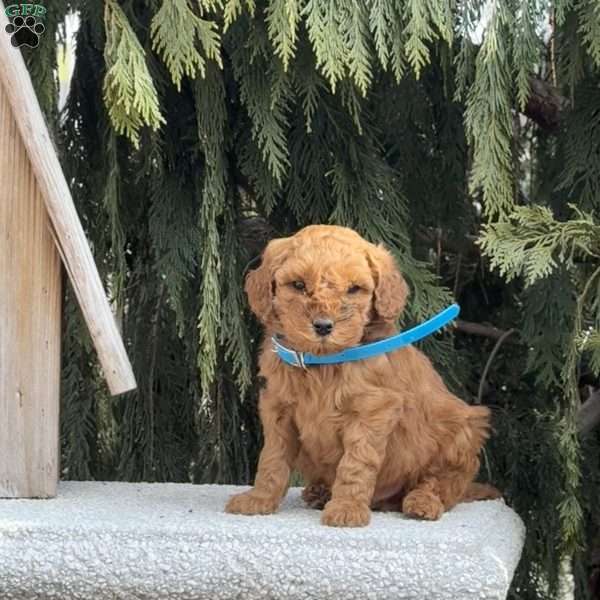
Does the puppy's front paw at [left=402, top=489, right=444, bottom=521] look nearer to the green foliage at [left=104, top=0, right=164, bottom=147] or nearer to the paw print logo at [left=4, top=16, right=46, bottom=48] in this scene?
the green foliage at [left=104, top=0, right=164, bottom=147]

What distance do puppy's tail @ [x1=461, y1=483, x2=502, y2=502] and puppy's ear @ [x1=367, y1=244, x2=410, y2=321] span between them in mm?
564

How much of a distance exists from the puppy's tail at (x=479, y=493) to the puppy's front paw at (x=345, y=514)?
1.47 feet

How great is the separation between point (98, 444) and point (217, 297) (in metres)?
0.78

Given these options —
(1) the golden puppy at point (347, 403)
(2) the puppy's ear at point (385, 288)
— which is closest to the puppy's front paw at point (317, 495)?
(1) the golden puppy at point (347, 403)

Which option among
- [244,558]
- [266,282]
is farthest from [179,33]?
[244,558]

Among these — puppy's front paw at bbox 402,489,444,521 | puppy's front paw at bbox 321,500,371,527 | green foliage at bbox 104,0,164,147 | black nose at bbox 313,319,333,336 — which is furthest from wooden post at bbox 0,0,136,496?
puppy's front paw at bbox 402,489,444,521

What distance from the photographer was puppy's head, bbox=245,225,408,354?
2539mm

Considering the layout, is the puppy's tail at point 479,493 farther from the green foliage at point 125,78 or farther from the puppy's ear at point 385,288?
the green foliage at point 125,78

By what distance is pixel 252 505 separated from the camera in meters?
2.70

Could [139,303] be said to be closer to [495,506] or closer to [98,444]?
[98,444]

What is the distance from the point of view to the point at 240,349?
316cm

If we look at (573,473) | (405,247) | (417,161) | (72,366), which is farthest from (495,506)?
(72,366)

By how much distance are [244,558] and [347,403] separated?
0.41 metres

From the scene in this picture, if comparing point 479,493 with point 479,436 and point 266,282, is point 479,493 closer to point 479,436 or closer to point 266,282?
point 479,436
